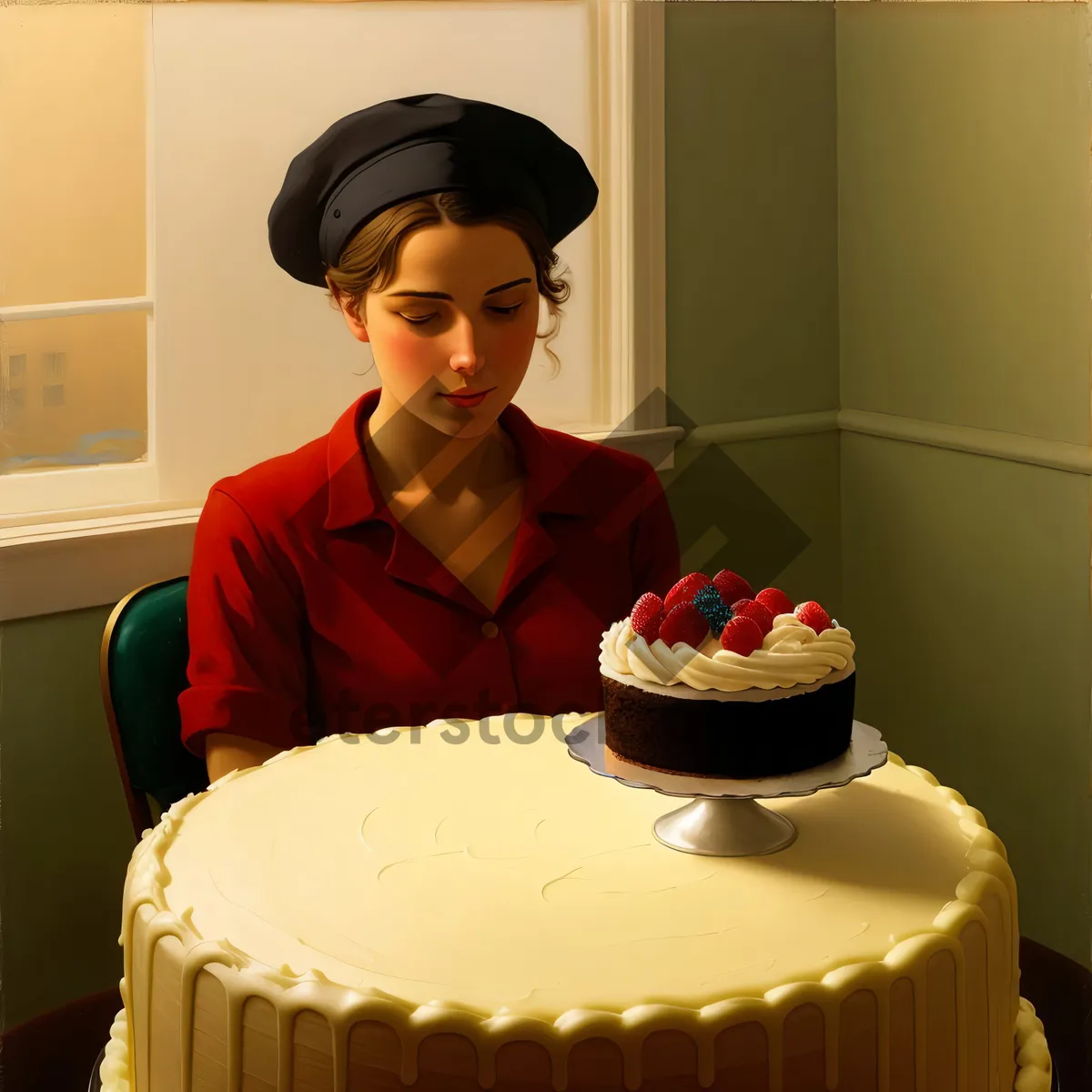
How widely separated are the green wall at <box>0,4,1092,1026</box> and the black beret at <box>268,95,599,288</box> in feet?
2.69

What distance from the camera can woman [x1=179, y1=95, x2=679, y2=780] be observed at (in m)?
1.99

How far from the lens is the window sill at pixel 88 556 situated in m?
2.31

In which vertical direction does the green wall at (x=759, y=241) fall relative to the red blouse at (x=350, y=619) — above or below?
above

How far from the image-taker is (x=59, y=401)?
8.21 ft

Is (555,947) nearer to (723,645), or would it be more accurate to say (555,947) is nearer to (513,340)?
(723,645)

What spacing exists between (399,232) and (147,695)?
84 cm

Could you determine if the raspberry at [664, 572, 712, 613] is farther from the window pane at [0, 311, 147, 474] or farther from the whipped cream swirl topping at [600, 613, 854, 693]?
the window pane at [0, 311, 147, 474]

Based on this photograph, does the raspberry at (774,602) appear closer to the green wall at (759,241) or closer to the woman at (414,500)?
the woman at (414,500)

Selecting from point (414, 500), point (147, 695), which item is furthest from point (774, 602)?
point (147, 695)

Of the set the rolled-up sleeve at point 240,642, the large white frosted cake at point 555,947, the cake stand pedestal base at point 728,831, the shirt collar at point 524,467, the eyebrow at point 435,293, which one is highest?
the eyebrow at point 435,293

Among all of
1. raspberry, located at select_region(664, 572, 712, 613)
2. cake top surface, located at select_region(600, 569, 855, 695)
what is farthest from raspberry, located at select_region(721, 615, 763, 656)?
raspberry, located at select_region(664, 572, 712, 613)

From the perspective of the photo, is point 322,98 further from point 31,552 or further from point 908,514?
point 908,514

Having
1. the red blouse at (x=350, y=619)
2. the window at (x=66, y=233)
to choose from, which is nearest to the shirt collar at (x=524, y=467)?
the red blouse at (x=350, y=619)

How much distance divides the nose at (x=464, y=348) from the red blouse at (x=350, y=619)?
265 millimetres
